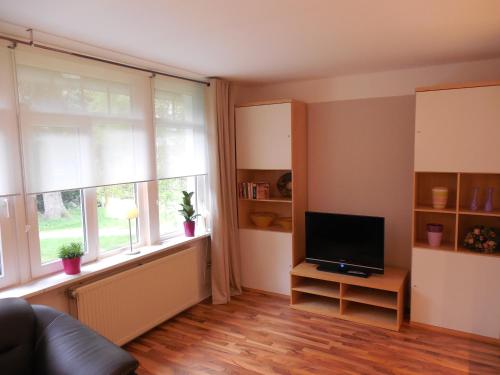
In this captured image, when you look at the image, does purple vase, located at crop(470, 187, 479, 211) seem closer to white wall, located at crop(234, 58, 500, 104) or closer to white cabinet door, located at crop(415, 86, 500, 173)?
white cabinet door, located at crop(415, 86, 500, 173)

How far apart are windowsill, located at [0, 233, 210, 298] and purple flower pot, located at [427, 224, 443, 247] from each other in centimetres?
228

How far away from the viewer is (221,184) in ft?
13.3

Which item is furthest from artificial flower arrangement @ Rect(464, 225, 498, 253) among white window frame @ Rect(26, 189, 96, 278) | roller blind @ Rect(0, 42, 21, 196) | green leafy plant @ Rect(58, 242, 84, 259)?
roller blind @ Rect(0, 42, 21, 196)

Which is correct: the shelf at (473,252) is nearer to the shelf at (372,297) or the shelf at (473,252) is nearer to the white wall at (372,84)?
the shelf at (372,297)

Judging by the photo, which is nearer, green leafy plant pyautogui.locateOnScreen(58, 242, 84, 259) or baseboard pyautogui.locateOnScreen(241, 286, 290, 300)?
green leafy plant pyautogui.locateOnScreen(58, 242, 84, 259)

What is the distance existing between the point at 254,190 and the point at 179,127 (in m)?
1.11

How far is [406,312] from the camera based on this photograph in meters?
3.76

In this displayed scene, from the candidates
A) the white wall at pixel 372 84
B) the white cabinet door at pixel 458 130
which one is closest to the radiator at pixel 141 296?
the white wall at pixel 372 84

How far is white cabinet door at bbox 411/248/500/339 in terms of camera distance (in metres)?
3.15

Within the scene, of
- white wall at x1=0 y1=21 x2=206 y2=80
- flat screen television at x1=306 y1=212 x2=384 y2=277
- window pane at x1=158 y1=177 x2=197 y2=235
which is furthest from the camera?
window pane at x1=158 y1=177 x2=197 y2=235

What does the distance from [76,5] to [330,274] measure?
3106 mm

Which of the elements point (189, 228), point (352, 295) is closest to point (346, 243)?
point (352, 295)

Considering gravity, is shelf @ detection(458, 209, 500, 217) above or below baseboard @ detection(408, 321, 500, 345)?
above

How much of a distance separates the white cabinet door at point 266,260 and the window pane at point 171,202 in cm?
81
